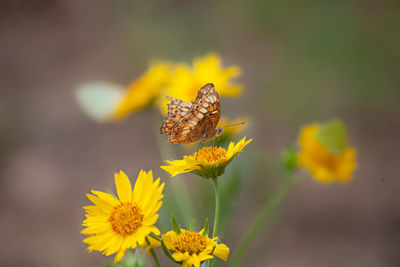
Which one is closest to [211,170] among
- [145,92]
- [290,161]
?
[290,161]

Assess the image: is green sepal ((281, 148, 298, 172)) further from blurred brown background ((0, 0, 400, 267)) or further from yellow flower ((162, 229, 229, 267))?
yellow flower ((162, 229, 229, 267))

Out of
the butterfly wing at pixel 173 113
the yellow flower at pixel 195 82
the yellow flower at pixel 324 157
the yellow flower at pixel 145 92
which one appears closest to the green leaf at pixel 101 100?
the yellow flower at pixel 145 92

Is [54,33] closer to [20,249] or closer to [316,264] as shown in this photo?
[20,249]

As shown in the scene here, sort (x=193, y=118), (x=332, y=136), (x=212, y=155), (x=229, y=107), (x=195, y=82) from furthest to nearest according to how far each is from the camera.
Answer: (x=229, y=107), (x=195, y=82), (x=332, y=136), (x=193, y=118), (x=212, y=155)

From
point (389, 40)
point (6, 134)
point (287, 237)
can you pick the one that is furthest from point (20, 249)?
point (389, 40)

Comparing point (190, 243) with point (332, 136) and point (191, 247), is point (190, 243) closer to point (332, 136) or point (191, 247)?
point (191, 247)

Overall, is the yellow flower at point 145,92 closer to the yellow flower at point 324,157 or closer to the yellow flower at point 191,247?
the yellow flower at point 324,157

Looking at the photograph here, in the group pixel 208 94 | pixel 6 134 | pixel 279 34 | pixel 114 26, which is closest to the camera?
pixel 208 94
